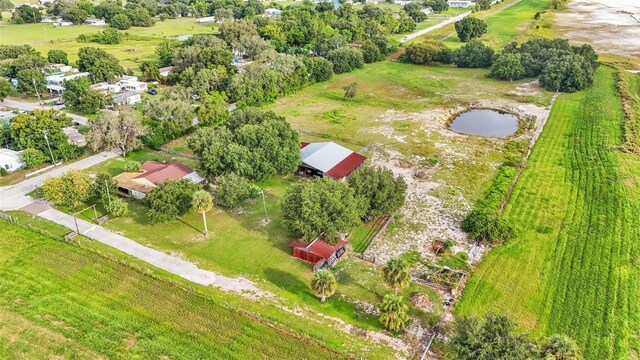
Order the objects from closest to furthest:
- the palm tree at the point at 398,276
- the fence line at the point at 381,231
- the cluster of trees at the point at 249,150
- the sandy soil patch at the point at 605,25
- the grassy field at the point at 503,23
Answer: the palm tree at the point at 398,276
the fence line at the point at 381,231
the cluster of trees at the point at 249,150
the sandy soil patch at the point at 605,25
the grassy field at the point at 503,23

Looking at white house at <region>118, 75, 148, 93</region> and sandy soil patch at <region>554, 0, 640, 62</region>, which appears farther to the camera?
sandy soil patch at <region>554, 0, 640, 62</region>

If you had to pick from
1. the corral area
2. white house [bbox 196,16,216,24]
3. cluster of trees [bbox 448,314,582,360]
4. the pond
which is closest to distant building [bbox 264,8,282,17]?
white house [bbox 196,16,216,24]

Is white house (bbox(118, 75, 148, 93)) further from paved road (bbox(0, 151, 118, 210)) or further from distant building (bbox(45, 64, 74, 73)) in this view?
paved road (bbox(0, 151, 118, 210))

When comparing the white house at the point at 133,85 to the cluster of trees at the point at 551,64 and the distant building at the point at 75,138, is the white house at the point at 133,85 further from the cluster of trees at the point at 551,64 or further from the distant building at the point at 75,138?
the cluster of trees at the point at 551,64

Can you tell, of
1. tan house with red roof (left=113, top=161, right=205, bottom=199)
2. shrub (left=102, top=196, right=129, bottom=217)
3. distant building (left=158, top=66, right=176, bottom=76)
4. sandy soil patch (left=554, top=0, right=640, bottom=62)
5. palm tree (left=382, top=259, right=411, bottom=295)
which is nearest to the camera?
palm tree (left=382, top=259, right=411, bottom=295)

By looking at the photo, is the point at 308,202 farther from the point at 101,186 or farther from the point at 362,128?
the point at 362,128

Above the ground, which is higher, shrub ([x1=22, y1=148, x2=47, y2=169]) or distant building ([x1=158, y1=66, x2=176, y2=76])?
distant building ([x1=158, y1=66, x2=176, y2=76])

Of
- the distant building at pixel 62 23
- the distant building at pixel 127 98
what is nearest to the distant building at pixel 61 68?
the distant building at pixel 127 98
